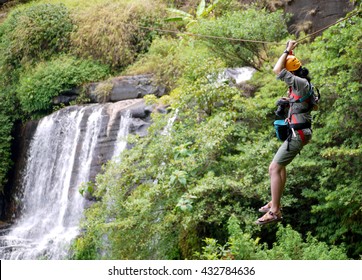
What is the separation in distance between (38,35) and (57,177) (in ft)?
19.5

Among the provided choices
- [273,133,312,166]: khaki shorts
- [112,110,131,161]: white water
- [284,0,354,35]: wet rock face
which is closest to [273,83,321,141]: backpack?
[273,133,312,166]: khaki shorts

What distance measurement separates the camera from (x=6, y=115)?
17.7m

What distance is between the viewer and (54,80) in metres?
17.1

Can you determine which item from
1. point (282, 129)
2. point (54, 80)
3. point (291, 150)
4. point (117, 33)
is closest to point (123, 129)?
point (54, 80)

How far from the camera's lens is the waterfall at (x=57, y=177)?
13492mm

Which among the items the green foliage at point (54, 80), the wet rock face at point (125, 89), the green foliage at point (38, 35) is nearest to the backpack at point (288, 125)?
the wet rock face at point (125, 89)

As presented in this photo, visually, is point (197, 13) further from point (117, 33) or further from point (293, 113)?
point (293, 113)

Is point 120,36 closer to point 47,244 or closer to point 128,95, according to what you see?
point 128,95

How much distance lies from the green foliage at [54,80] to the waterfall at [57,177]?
0.85 meters

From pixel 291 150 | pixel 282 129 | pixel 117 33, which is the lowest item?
pixel 117 33

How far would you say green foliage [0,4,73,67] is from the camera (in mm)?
18609

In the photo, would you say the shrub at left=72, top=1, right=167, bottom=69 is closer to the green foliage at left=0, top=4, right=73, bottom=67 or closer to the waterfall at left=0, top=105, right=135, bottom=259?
the green foliage at left=0, top=4, right=73, bottom=67

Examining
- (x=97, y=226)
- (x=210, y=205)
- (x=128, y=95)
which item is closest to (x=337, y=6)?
(x=128, y=95)
